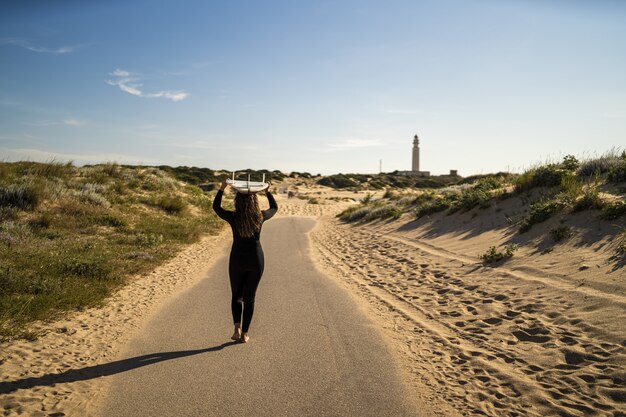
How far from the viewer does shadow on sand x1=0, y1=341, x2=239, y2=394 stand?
4566mm

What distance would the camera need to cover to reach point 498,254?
31.4 ft

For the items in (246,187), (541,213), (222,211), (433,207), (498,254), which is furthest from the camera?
(433,207)

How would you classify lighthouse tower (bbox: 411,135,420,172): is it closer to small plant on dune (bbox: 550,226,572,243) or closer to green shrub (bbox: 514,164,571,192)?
green shrub (bbox: 514,164,571,192)

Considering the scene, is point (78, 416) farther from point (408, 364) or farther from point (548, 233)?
point (548, 233)

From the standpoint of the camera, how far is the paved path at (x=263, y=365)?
4.24m

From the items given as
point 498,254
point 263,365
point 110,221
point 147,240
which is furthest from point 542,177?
point 110,221

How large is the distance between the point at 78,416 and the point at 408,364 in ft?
12.4

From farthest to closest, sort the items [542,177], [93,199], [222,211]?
[93,199] < [542,177] < [222,211]

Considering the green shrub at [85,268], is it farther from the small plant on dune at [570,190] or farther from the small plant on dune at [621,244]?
the small plant on dune at [570,190]

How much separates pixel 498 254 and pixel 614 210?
249 centimetres

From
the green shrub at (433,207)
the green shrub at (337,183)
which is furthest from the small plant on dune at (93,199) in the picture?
the green shrub at (337,183)

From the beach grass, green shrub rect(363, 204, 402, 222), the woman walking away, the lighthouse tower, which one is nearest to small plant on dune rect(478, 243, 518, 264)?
the woman walking away

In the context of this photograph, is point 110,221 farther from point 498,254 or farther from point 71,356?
point 498,254

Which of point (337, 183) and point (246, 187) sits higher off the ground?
point (337, 183)
